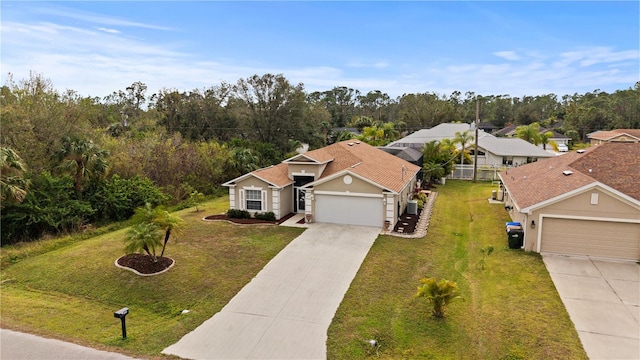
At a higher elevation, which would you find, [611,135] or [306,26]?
[306,26]

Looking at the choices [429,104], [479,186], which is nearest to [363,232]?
[479,186]

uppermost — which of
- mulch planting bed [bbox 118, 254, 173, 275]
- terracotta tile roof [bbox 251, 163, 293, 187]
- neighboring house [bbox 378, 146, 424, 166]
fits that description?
neighboring house [bbox 378, 146, 424, 166]

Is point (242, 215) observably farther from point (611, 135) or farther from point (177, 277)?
point (611, 135)

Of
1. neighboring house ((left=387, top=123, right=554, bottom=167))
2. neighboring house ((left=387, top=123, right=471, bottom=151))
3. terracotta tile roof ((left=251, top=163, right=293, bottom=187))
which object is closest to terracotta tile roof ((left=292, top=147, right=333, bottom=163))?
terracotta tile roof ((left=251, top=163, right=293, bottom=187))

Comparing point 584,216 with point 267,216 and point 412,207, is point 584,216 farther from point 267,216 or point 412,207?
point 267,216

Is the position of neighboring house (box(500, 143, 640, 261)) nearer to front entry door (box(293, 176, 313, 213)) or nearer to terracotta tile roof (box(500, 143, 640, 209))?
terracotta tile roof (box(500, 143, 640, 209))

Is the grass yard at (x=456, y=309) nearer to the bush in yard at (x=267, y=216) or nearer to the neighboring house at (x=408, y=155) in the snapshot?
the bush in yard at (x=267, y=216)

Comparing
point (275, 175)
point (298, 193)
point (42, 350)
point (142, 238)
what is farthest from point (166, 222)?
point (298, 193)
